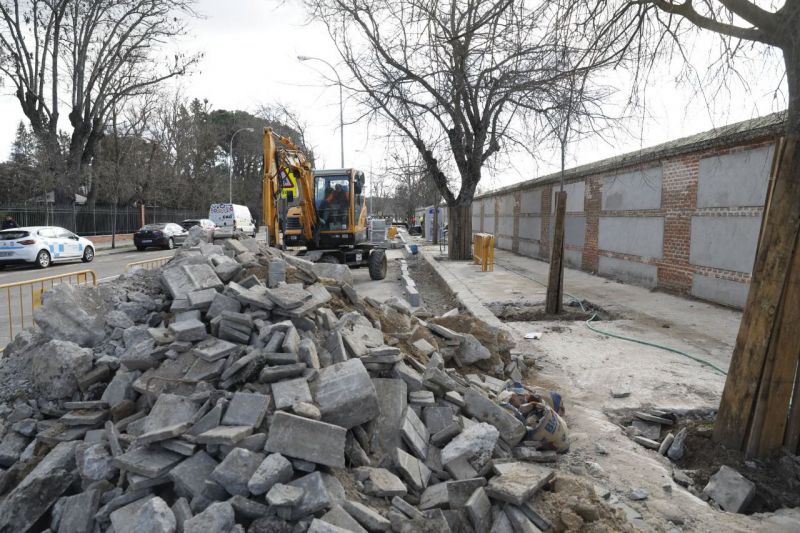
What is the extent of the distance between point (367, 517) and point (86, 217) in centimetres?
3368

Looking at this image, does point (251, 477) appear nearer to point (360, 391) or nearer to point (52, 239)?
point (360, 391)

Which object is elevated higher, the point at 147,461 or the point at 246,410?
the point at 246,410

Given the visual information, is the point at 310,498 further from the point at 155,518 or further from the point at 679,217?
the point at 679,217

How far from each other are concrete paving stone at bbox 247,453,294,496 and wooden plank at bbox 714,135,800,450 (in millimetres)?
3233

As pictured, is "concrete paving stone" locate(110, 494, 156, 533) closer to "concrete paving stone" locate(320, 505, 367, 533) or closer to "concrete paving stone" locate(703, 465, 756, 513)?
"concrete paving stone" locate(320, 505, 367, 533)

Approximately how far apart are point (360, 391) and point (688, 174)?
392 inches

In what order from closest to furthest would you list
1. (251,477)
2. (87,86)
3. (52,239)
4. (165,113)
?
1. (251,477)
2. (52,239)
3. (87,86)
4. (165,113)

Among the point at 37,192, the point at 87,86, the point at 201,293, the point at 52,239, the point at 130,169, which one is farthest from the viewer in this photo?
the point at 130,169

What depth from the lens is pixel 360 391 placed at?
12.1 ft

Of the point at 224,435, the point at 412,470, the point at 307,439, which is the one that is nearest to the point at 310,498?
the point at 307,439

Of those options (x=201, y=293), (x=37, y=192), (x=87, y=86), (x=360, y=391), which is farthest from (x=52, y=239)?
(x=360, y=391)

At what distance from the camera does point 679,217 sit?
11.1m

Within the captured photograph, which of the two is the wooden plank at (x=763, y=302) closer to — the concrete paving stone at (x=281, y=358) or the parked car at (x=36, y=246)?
the concrete paving stone at (x=281, y=358)

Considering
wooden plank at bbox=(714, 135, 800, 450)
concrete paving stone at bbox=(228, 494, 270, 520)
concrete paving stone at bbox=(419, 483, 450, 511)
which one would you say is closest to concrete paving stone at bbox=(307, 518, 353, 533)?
concrete paving stone at bbox=(228, 494, 270, 520)
